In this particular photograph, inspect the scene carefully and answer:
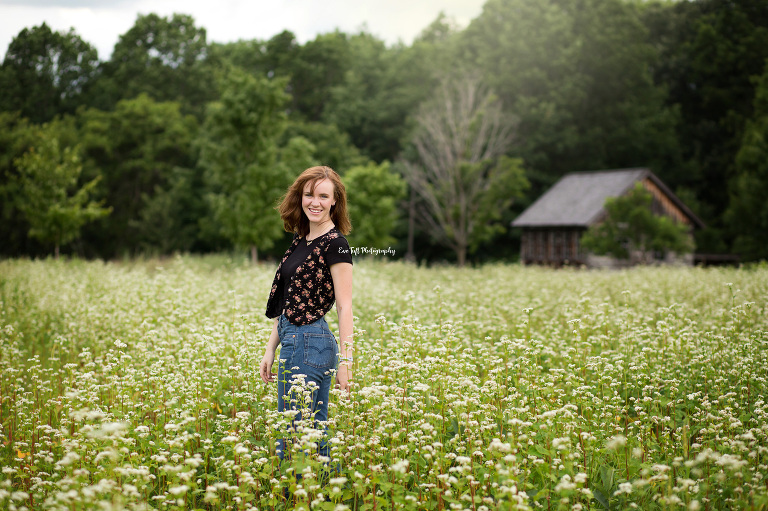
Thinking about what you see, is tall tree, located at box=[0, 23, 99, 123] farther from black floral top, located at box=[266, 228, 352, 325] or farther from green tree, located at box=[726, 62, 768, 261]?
green tree, located at box=[726, 62, 768, 261]

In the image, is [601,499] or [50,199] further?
[50,199]

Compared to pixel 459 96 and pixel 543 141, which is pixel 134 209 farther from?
pixel 543 141

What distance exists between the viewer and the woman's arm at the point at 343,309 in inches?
170

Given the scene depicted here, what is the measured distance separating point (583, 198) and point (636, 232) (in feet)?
37.8

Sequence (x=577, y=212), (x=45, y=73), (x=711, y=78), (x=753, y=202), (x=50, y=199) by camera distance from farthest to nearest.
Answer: (x=711, y=78), (x=45, y=73), (x=577, y=212), (x=753, y=202), (x=50, y=199)

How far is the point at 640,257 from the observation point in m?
27.0

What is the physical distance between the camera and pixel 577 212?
3462 cm

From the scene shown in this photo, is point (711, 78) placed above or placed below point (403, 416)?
above

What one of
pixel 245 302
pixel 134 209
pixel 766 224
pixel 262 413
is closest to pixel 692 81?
pixel 766 224

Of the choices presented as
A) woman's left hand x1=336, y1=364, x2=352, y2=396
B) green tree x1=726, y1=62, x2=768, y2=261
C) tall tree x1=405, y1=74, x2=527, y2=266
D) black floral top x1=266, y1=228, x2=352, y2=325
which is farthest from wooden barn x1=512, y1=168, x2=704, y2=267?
woman's left hand x1=336, y1=364, x2=352, y2=396

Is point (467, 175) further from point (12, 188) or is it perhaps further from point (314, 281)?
point (12, 188)

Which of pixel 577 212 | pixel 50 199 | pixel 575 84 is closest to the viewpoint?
pixel 50 199

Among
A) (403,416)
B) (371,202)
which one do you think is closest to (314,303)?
(403,416)

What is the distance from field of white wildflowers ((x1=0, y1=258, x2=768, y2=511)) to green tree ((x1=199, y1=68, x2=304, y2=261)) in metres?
14.4
